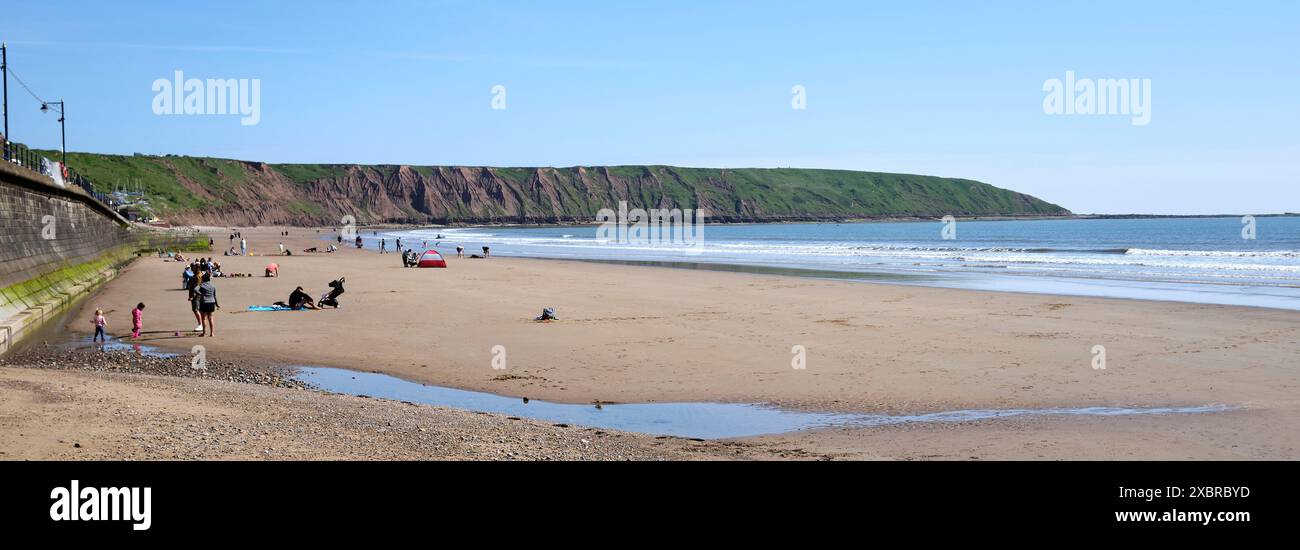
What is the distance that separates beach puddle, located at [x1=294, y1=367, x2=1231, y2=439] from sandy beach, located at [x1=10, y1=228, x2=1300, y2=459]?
1.17ft

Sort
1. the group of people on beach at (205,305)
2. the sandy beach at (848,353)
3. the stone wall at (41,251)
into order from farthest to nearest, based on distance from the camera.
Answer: the stone wall at (41,251) < the group of people on beach at (205,305) < the sandy beach at (848,353)

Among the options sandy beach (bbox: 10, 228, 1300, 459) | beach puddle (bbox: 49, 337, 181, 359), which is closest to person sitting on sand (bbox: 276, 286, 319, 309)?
sandy beach (bbox: 10, 228, 1300, 459)

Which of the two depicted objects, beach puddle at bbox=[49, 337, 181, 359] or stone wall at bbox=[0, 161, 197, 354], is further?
stone wall at bbox=[0, 161, 197, 354]

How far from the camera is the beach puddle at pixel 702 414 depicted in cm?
1027

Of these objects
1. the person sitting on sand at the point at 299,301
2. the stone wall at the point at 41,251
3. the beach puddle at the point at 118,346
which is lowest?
the beach puddle at the point at 118,346

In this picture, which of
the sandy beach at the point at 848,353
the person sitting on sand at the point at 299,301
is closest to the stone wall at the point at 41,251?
the sandy beach at the point at 848,353

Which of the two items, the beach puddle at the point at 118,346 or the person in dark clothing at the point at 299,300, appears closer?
the beach puddle at the point at 118,346

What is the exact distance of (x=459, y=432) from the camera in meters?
9.27

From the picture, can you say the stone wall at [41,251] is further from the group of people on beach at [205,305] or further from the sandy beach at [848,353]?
the group of people on beach at [205,305]

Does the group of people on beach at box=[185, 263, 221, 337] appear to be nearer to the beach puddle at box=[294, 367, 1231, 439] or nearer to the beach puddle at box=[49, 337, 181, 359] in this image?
the beach puddle at box=[49, 337, 181, 359]

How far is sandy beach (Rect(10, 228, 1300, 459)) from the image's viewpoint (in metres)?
9.62

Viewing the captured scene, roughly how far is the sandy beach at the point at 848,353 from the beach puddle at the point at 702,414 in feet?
1.17
